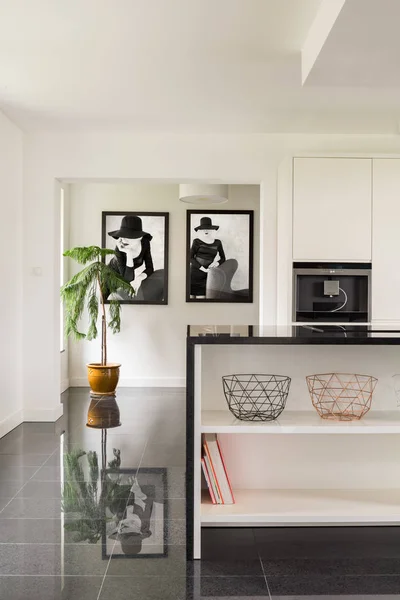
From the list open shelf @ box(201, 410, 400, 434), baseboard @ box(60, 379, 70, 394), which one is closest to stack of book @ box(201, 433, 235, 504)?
open shelf @ box(201, 410, 400, 434)

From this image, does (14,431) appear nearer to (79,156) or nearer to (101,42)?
(79,156)

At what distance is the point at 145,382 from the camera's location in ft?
25.1

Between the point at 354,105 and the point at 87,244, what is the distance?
3996 millimetres

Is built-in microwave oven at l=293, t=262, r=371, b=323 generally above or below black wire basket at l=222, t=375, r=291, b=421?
above

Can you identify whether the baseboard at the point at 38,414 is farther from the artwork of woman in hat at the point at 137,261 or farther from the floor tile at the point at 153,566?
the floor tile at the point at 153,566

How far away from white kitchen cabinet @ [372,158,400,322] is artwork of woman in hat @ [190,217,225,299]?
2943mm

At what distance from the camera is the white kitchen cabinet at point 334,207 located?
4.92 m

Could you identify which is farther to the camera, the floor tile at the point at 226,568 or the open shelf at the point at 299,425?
the open shelf at the point at 299,425

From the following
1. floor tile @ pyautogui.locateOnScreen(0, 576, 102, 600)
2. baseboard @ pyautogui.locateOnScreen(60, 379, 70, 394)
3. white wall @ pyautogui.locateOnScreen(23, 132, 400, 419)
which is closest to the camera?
floor tile @ pyautogui.locateOnScreen(0, 576, 102, 600)

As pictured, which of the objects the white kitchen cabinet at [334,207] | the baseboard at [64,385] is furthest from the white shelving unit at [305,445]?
the baseboard at [64,385]

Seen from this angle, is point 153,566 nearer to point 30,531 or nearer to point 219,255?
point 30,531

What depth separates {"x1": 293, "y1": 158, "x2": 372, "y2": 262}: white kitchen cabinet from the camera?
4918 millimetres

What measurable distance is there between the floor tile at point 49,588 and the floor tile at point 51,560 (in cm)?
5

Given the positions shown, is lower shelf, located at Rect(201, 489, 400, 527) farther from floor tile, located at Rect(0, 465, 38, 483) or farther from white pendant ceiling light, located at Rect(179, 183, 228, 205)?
white pendant ceiling light, located at Rect(179, 183, 228, 205)
